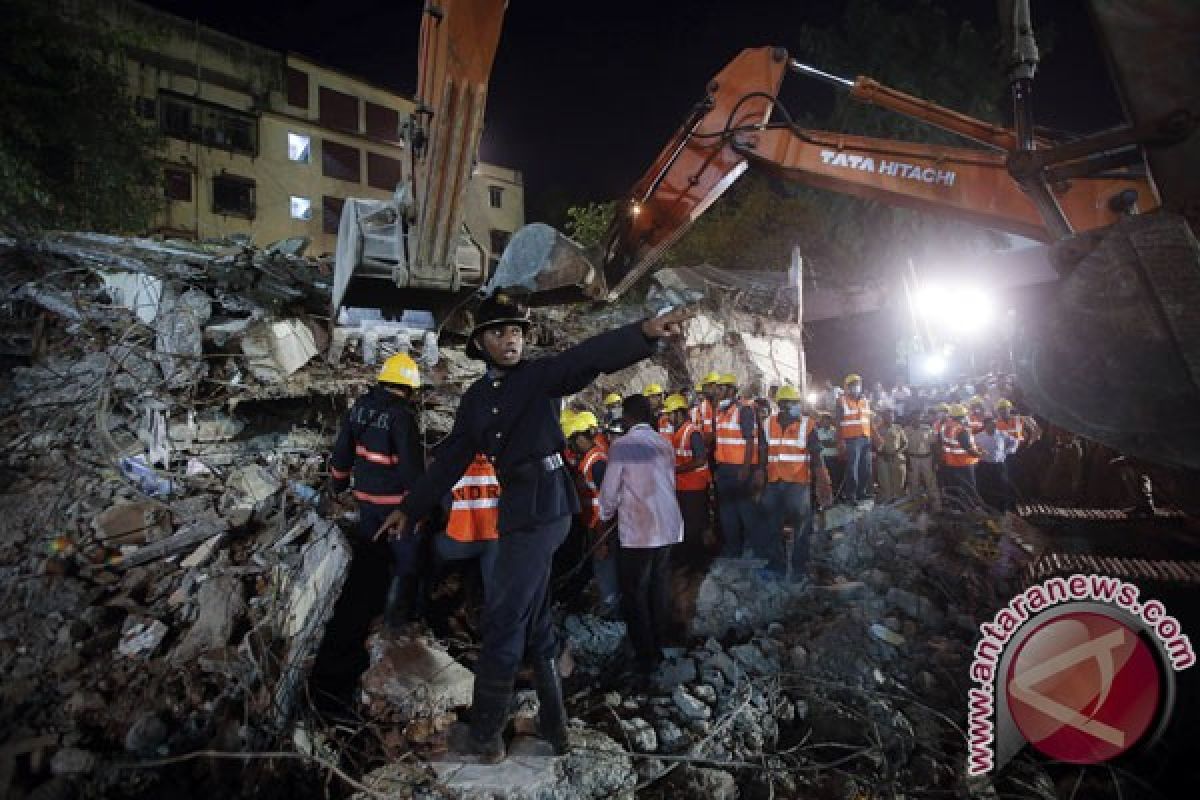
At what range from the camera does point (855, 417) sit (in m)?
8.57

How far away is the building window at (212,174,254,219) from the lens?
2122cm

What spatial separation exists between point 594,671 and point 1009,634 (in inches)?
99.5

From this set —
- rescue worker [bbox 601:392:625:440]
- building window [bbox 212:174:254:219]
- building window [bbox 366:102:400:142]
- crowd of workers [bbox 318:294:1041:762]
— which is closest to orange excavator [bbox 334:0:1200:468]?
crowd of workers [bbox 318:294:1041:762]

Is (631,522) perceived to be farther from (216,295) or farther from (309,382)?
(216,295)

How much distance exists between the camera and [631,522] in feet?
13.9

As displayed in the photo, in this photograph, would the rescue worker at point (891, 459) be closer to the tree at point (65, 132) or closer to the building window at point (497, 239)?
the tree at point (65, 132)

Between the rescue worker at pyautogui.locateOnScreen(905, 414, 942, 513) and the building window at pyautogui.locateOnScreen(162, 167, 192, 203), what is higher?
the building window at pyautogui.locateOnScreen(162, 167, 192, 203)

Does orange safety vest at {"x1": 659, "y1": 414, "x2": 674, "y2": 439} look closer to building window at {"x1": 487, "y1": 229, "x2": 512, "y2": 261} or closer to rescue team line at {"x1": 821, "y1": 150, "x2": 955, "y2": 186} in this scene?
rescue team line at {"x1": 821, "y1": 150, "x2": 955, "y2": 186}

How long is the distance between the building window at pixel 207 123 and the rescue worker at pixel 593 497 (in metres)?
22.7

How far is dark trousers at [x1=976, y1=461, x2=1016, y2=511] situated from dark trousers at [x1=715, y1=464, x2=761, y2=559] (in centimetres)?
492

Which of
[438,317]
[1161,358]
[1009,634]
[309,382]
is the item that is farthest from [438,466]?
[438,317]

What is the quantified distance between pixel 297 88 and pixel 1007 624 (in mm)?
28430

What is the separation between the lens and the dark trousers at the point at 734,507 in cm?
632

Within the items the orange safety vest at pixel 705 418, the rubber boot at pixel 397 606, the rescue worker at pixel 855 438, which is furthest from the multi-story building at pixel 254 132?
the rubber boot at pixel 397 606
